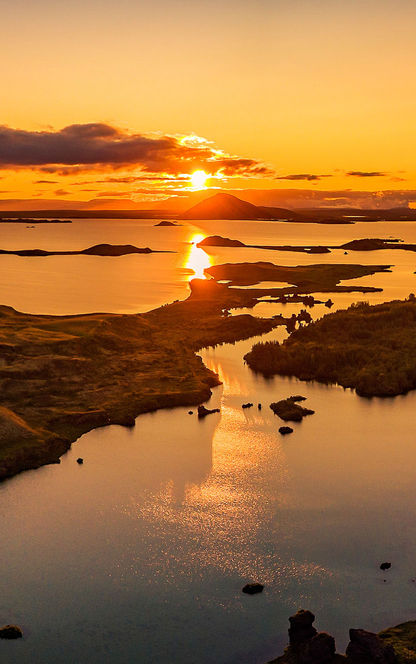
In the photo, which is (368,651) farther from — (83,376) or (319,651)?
(83,376)

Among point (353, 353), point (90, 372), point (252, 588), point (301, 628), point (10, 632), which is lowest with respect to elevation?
point (10, 632)

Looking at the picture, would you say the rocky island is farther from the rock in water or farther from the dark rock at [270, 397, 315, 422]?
the dark rock at [270, 397, 315, 422]

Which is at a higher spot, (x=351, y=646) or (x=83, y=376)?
(x=83, y=376)

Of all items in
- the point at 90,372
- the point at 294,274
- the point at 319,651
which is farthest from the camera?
the point at 294,274

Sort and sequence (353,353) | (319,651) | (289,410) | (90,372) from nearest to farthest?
(319,651) < (289,410) < (90,372) < (353,353)

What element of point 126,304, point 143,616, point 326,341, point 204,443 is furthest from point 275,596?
point 126,304

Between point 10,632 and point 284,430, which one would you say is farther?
point 284,430

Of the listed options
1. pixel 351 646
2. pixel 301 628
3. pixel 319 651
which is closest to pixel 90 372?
pixel 301 628
